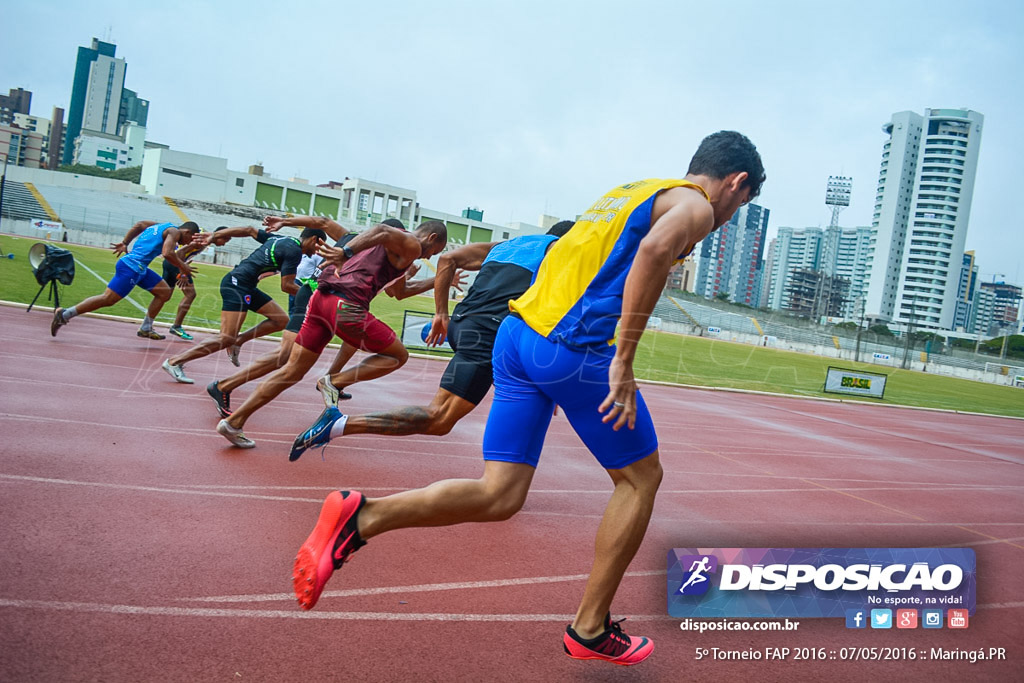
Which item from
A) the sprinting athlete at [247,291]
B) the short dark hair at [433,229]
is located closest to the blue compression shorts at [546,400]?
the short dark hair at [433,229]

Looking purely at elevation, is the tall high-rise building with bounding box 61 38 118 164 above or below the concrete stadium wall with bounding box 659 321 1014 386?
above

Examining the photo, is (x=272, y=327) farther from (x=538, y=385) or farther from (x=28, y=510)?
(x=538, y=385)

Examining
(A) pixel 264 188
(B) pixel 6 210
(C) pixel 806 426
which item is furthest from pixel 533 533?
(A) pixel 264 188

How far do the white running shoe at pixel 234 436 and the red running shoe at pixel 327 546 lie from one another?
10.6 feet

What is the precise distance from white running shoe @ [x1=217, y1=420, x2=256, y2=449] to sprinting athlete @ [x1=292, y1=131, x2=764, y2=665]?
127 inches

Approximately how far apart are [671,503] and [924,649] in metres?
2.64

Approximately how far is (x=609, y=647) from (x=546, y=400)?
1.01 m

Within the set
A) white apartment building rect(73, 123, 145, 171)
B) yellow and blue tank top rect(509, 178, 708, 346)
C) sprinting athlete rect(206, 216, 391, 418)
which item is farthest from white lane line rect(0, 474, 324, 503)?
white apartment building rect(73, 123, 145, 171)

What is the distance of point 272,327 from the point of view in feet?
30.4

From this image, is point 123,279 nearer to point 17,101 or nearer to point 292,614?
point 292,614

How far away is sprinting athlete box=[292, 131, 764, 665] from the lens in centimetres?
277

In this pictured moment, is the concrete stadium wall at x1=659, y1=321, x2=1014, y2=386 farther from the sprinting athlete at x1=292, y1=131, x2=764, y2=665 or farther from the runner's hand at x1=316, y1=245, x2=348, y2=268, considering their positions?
the sprinting athlete at x1=292, y1=131, x2=764, y2=665

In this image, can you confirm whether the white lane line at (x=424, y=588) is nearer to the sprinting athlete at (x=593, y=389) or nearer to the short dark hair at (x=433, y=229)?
the sprinting athlete at (x=593, y=389)

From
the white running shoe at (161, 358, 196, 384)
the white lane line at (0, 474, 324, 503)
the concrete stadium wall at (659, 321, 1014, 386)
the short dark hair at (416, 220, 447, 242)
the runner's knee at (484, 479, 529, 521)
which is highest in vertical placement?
the concrete stadium wall at (659, 321, 1014, 386)
